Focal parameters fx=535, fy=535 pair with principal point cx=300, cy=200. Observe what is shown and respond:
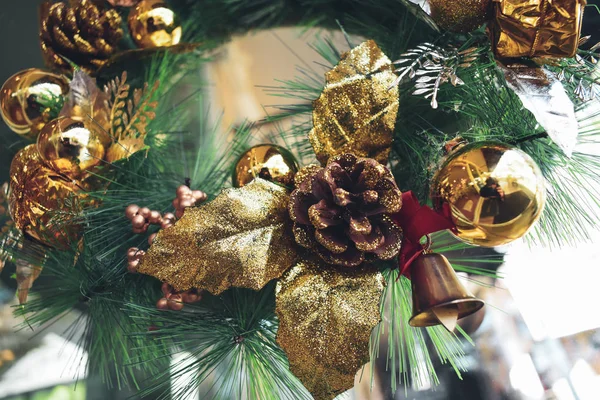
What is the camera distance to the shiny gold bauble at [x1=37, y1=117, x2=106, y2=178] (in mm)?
417

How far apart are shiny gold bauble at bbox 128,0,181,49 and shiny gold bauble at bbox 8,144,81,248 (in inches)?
6.2

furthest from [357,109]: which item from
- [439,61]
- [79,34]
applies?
[79,34]

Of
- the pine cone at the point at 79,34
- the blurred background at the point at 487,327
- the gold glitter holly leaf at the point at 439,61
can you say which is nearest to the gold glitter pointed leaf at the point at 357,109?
the gold glitter holly leaf at the point at 439,61

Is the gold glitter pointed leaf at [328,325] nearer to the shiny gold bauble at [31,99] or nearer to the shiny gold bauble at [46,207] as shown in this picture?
the shiny gold bauble at [46,207]

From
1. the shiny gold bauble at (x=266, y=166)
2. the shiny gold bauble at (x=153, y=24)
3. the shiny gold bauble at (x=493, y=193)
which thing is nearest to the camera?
the shiny gold bauble at (x=493, y=193)

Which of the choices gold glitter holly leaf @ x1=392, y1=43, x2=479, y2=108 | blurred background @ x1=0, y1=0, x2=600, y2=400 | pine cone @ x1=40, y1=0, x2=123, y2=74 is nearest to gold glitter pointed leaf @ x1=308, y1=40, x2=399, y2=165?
gold glitter holly leaf @ x1=392, y1=43, x2=479, y2=108

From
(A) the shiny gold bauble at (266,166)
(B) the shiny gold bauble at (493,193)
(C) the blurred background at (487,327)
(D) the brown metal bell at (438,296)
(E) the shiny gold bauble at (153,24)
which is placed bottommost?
(C) the blurred background at (487,327)

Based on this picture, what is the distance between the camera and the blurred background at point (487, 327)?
18.4 inches

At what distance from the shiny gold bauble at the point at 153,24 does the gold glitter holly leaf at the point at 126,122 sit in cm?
8

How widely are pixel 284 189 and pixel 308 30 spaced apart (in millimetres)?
244

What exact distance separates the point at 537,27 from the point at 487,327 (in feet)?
0.94

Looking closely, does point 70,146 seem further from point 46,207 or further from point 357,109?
point 357,109

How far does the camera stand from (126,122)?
17.5 inches

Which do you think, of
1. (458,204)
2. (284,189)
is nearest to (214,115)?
(284,189)
